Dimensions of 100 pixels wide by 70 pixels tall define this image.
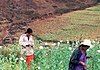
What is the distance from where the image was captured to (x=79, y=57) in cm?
1087

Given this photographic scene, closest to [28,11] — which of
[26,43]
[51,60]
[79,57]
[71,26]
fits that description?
[71,26]

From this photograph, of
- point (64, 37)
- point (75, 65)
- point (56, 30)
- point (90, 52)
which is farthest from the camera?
point (56, 30)

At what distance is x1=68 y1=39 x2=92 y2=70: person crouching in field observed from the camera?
35.3ft

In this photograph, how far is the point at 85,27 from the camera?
27.3m

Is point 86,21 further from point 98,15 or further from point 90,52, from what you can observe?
point 90,52

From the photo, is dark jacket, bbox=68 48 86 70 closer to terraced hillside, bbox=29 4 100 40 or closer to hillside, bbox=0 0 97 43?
terraced hillside, bbox=29 4 100 40

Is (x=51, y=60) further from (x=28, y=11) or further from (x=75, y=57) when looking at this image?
(x=28, y=11)

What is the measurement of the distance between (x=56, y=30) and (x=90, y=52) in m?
12.7

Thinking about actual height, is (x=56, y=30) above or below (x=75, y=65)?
below

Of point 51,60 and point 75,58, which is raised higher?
point 75,58

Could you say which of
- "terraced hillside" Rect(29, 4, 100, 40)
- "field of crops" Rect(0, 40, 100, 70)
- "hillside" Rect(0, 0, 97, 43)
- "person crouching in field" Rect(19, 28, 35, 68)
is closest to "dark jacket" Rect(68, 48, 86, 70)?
"field of crops" Rect(0, 40, 100, 70)

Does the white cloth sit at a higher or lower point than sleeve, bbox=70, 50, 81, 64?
lower

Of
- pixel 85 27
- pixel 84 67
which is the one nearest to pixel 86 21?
pixel 85 27

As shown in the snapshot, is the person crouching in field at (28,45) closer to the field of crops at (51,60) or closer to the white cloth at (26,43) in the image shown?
the white cloth at (26,43)
